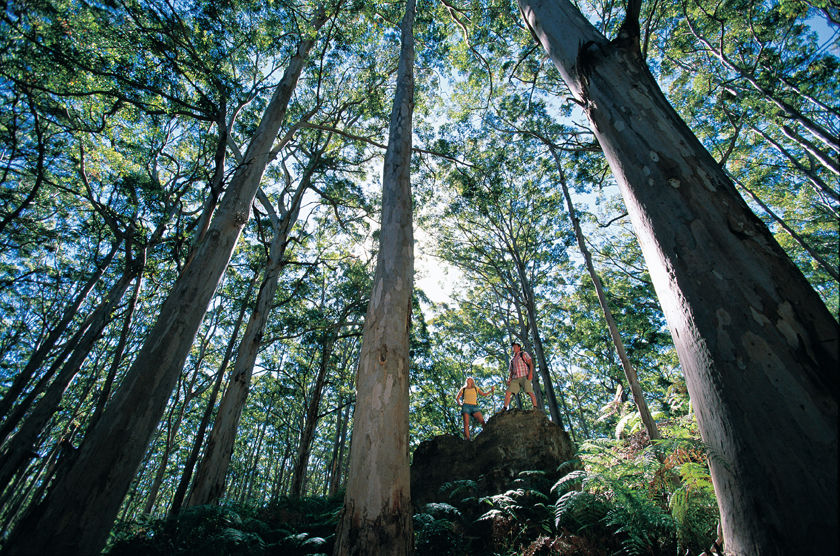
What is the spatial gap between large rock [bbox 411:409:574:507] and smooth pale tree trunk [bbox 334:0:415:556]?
5.29 meters

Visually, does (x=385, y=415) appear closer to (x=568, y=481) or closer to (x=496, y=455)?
(x=568, y=481)

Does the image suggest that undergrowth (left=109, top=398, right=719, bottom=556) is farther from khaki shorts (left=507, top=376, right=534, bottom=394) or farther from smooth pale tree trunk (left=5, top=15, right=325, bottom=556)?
khaki shorts (left=507, top=376, right=534, bottom=394)

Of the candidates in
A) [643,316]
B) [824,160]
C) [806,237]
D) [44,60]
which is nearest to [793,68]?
[824,160]

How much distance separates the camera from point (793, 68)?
34.1 ft

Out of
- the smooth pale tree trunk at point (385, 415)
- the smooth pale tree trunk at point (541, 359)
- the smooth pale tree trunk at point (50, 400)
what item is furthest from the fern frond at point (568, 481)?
the smooth pale tree trunk at point (50, 400)

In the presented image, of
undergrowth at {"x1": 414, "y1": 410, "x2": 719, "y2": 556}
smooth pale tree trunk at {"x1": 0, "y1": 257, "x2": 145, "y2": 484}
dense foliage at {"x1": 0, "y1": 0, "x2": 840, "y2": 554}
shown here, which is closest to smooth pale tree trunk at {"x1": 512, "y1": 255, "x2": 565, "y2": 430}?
dense foliage at {"x1": 0, "y1": 0, "x2": 840, "y2": 554}

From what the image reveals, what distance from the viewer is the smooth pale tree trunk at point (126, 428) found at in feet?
5.86

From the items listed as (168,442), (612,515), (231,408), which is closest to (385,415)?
(612,515)

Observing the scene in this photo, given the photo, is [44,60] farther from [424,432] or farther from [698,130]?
[424,432]

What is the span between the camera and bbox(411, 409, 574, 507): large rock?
20.6 ft

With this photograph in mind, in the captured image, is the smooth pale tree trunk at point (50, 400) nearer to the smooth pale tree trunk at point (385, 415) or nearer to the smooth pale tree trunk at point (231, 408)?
the smooth pale tree trunk at point (231, 408)

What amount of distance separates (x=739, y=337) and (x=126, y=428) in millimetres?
3262

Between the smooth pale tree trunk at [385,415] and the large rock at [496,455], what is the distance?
5287 mm

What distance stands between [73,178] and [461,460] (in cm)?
1339
